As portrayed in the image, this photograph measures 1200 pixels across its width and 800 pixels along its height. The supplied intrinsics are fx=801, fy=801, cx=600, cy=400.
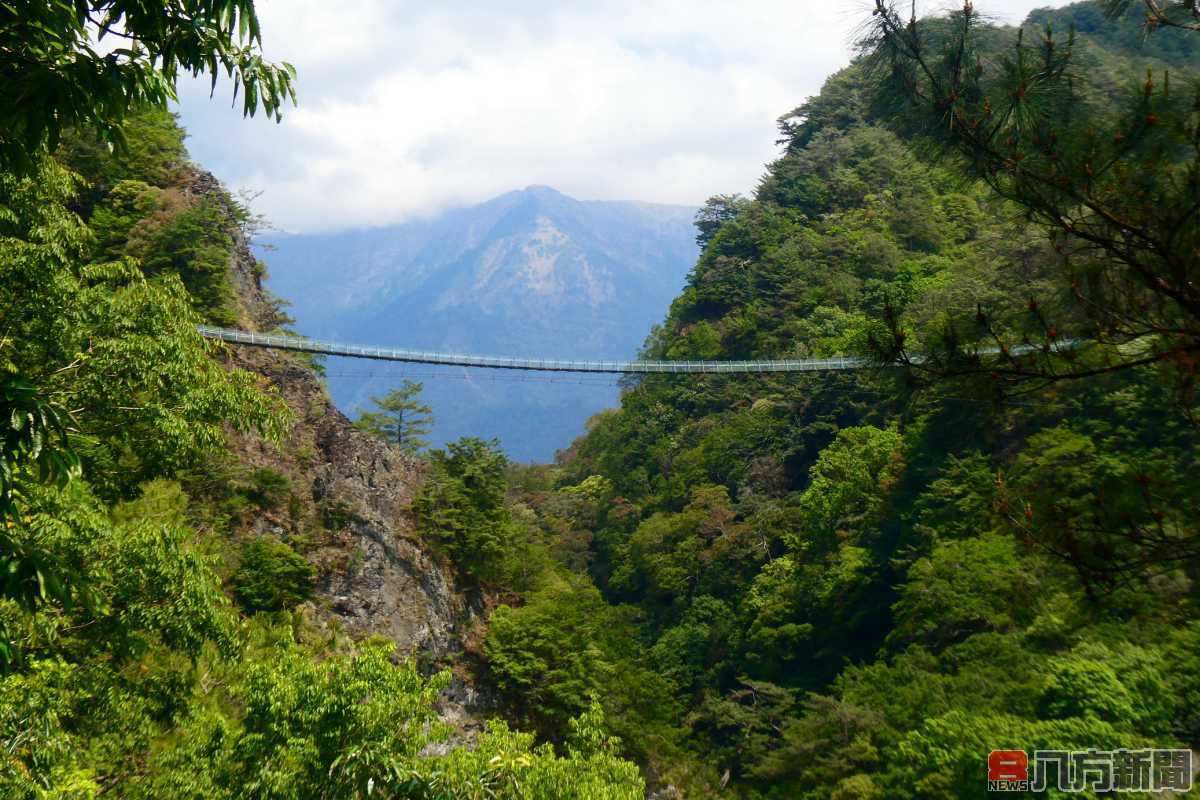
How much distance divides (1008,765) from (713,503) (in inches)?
592

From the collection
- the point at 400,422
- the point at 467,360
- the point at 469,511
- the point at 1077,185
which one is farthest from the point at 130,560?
the point at 400,422

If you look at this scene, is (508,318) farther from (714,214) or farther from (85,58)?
(85,58)

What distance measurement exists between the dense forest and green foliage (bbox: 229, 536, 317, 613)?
0.25 feet

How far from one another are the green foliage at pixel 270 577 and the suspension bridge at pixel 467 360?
3867 mm

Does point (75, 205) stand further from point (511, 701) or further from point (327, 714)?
point (327, 714)

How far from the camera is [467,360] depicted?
18.9m

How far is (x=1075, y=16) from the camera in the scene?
34250mm

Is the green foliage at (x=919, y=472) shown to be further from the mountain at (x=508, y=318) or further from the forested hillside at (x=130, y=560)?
the mountain at (x=508, y=318)

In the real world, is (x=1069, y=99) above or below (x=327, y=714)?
above

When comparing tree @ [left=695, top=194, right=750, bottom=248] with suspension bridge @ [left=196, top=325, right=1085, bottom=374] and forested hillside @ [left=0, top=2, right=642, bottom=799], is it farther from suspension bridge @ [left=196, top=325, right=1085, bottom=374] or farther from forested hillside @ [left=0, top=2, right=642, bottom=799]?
forested hillside @ [left=0, top=2, right=642, bottom=799]

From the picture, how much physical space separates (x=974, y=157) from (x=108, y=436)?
5.00 m

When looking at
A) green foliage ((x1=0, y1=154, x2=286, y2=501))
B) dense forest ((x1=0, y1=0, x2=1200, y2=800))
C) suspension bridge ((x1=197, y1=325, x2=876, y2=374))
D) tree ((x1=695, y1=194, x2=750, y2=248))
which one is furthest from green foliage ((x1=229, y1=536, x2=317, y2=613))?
tree ((x1=695, y1=194, x2=750, y2=248))

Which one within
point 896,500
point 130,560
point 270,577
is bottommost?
point 130,560

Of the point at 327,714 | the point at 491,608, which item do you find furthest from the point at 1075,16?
the point at 327,714
